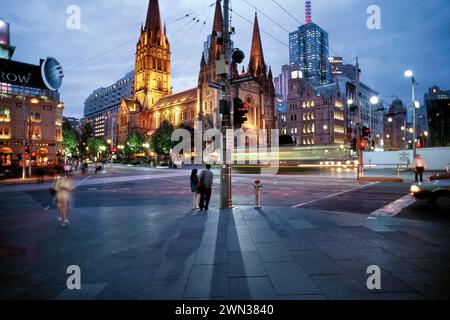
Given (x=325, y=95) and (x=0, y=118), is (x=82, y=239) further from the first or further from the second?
(x=325, y=95)

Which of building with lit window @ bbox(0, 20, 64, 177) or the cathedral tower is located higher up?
the cathedral tower

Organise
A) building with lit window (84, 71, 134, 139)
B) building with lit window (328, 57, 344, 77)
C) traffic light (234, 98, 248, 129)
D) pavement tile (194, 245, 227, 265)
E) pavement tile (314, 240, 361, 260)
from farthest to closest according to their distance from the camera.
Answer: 1. building with lit window (328, 57, 344, 77)
2. building with lit window (84, 71, 134, 139)
3. traffic light (234, 98, 248, 129)
4. pavement tile (314, 240, 361, 260)
5. pavement tile (194, 245, 227, 265)

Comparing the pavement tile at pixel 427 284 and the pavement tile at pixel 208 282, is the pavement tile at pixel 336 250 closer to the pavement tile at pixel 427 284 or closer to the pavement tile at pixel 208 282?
the pavement tile at pixel 427 284

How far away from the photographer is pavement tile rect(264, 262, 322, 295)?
3961 mm

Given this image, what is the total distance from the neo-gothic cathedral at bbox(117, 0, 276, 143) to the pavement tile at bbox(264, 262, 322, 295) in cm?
6723

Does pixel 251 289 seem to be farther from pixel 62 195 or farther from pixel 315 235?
pixel 62 195

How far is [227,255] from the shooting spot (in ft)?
18.1

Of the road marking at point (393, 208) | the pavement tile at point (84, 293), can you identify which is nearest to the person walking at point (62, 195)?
the pavement tile at point (84, 293)

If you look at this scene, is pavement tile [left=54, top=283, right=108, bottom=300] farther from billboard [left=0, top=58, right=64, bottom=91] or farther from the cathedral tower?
the cathedral tower

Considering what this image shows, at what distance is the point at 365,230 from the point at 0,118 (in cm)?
5679

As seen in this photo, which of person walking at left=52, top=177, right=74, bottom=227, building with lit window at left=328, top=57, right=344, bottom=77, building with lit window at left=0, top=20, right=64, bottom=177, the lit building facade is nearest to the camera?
person walking at left=52, top=177, right=74, bottom=227

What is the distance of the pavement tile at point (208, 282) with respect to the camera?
12.9 ft

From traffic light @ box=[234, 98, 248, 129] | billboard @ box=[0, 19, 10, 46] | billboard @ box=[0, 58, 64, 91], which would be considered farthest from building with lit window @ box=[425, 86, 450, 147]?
billboard @ box=[0, 19, 10, 46]
